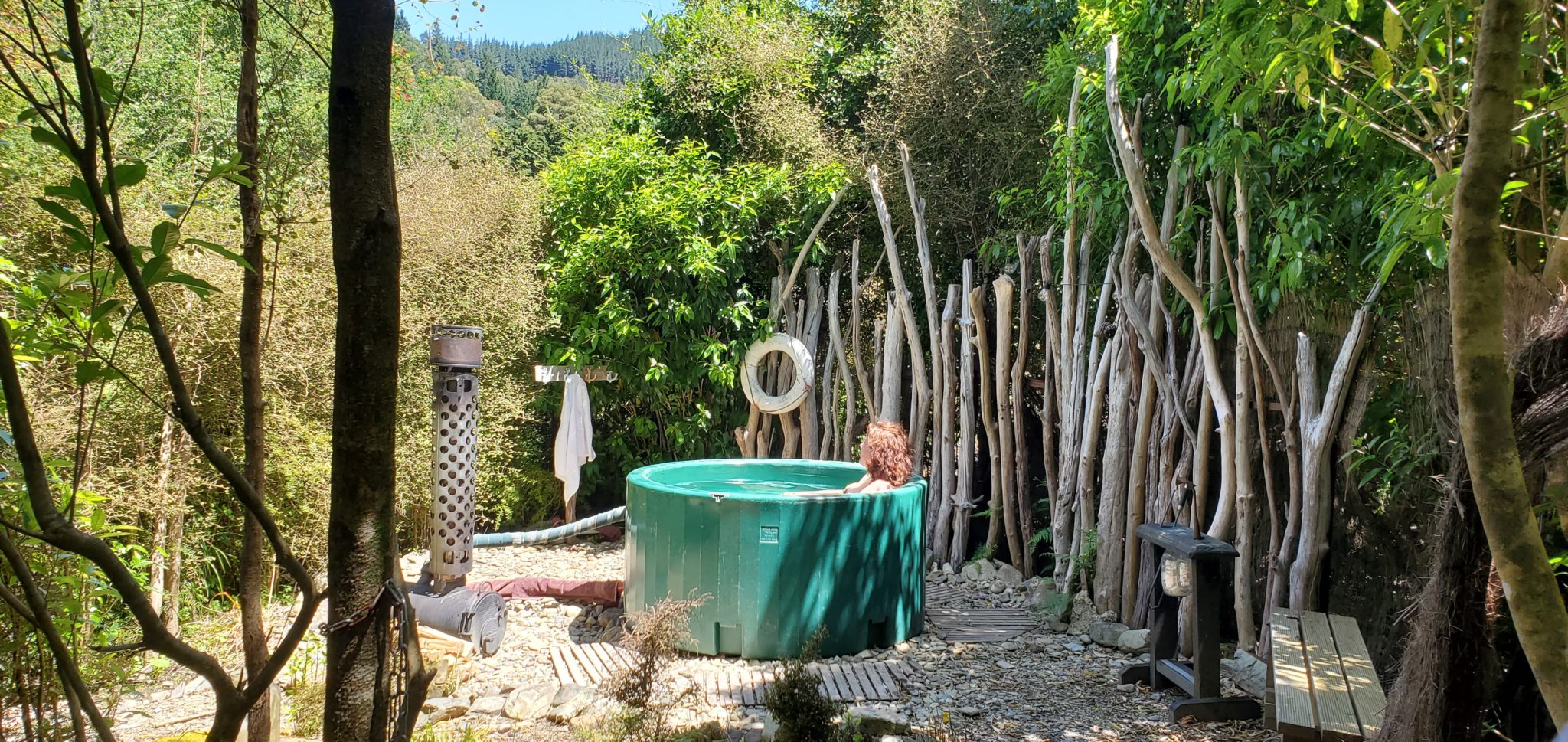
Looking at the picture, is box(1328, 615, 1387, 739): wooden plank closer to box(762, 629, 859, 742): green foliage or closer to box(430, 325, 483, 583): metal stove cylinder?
box(762, 629, 859, 742): green foliage

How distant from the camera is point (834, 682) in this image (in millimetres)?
4297

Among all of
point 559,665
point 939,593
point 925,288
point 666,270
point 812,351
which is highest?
point 666,270

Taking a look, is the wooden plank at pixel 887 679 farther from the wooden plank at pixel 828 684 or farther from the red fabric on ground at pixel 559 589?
the red fabric on ground at pixel 559 589

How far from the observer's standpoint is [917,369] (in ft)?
21.7

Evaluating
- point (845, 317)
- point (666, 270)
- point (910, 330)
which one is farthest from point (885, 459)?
point (666, 270)

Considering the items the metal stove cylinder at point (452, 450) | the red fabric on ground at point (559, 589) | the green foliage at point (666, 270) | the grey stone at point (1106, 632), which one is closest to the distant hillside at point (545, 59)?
the green foliage at point (666, 270)

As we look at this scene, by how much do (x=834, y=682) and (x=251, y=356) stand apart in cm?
311

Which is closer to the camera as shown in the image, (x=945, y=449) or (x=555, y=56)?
(x=945, y=449)

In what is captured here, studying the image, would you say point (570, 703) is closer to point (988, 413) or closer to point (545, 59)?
point (988, 413)

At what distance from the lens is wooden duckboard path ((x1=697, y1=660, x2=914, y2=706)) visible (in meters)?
4.10

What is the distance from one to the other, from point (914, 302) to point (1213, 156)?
11.7 ft

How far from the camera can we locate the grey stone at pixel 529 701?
3.83 m

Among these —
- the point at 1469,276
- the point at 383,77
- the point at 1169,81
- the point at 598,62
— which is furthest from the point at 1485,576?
the point at 598,62

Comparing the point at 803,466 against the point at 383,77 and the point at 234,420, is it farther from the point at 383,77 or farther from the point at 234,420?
the point at 383,77
